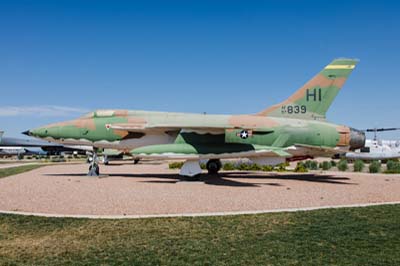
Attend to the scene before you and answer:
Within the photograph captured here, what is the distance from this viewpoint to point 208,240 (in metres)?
6.79

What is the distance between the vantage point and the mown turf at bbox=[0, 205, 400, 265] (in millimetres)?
5723

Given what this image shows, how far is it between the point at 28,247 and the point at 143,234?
1.92 m

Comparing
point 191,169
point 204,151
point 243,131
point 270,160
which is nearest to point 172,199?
point 204,151

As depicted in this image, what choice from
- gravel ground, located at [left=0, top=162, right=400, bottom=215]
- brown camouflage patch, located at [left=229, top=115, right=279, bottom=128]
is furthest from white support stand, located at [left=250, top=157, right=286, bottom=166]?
gravel ground, located at [left=0, top=162, right=400, bottom=215]

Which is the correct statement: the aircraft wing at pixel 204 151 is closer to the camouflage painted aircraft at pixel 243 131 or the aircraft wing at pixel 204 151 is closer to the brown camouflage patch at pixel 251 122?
the camouflage painted aircraft at pixel 243 131

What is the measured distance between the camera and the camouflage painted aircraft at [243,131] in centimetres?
1811

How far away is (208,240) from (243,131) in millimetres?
12117

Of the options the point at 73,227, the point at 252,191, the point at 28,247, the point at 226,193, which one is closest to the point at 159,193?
the point at 226,193

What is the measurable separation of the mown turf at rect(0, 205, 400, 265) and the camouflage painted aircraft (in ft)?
30.2

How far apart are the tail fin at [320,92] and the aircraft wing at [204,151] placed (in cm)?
251

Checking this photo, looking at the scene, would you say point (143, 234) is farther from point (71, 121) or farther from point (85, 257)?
point (71, 121)

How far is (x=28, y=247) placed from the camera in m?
6.37

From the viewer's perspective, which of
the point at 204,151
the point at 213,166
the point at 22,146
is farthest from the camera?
the point at 22,146

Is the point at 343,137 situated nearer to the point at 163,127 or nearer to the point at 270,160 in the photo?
the point at 270,160
